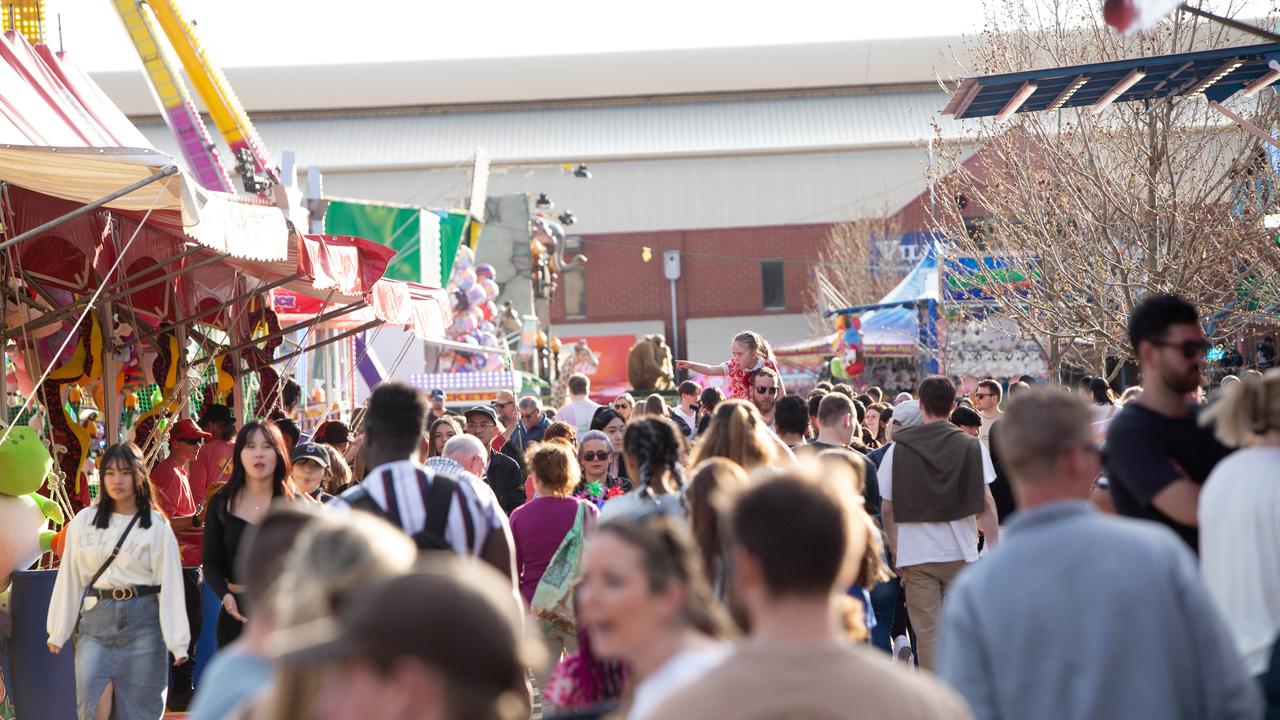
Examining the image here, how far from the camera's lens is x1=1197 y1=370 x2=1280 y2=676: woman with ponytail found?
4.05 m

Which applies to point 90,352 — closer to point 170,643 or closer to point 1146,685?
point 170,643

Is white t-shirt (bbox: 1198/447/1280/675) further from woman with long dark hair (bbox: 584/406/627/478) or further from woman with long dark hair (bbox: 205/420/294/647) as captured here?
woman with long dark hair (bbox: 584/406/627/478)

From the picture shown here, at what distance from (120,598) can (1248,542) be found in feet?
17.0

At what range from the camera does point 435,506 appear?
4996 mm

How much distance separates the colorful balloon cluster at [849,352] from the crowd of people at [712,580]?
855 inches

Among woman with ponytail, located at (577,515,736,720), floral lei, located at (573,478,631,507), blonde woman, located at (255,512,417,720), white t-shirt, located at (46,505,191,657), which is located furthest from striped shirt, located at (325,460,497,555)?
floral lei, located at (573,478,631,507)

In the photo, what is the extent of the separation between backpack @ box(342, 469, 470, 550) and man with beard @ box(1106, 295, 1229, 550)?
213 cm

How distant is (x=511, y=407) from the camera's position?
13.8 m

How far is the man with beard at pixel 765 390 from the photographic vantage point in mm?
9586

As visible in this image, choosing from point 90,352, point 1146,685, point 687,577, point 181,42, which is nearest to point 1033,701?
point 1146,685

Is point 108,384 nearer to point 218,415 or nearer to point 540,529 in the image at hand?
point 218,415

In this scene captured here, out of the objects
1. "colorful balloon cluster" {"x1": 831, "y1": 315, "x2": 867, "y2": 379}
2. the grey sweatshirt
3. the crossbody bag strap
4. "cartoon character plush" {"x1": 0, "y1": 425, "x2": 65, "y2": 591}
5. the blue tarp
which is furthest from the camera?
"colorful balloon cluster" {"x1": 831, "y1": 315, "x2": 867, "y2": 379}

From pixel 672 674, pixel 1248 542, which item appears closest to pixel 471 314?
pixel 1248 542

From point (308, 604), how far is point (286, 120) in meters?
57.8
